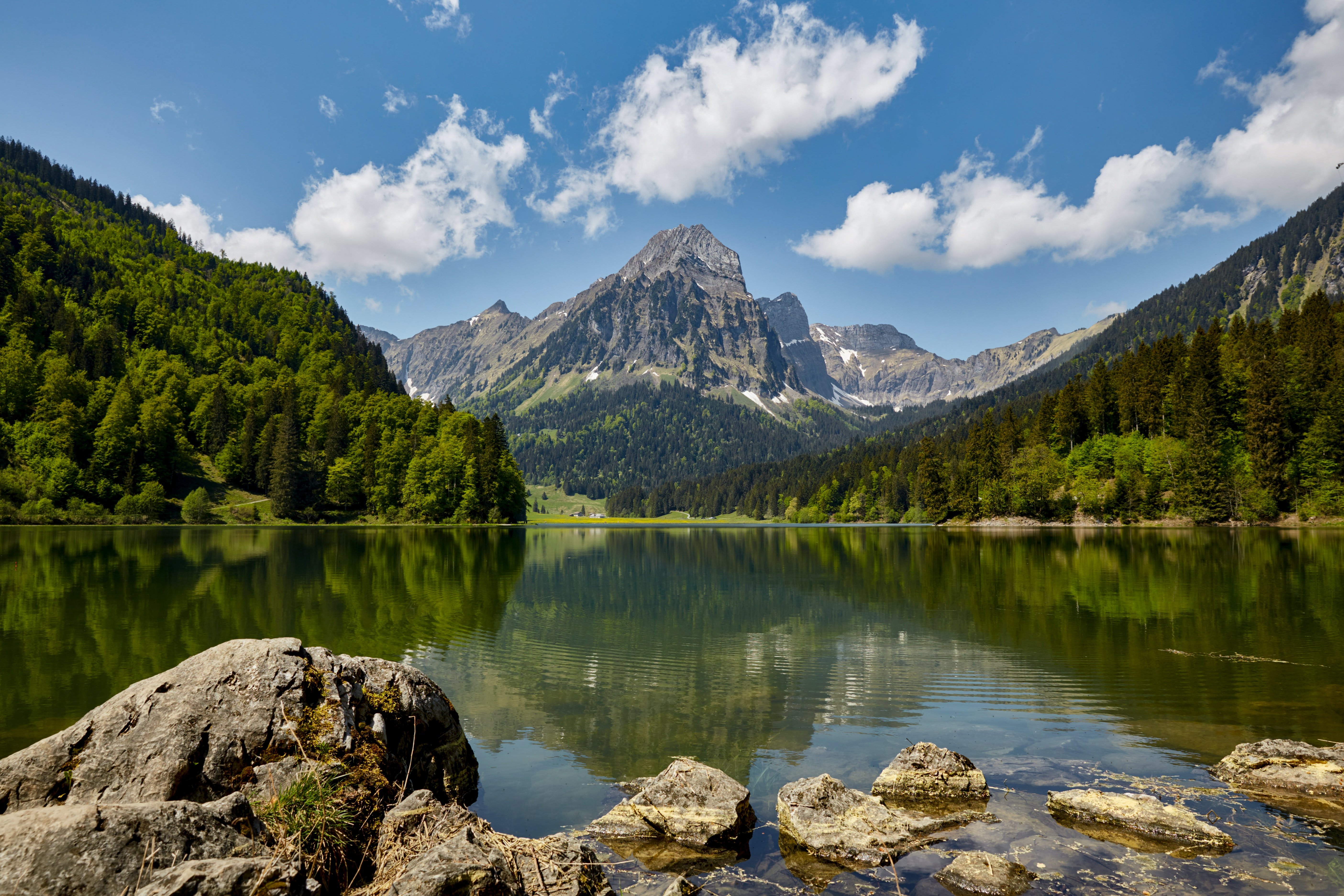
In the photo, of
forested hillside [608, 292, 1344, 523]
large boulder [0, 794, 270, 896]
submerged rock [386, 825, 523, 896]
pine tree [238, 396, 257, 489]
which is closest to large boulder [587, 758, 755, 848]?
submerged rock [386, 825, 523, 896]

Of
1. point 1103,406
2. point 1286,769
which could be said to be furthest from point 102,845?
point 1103,406

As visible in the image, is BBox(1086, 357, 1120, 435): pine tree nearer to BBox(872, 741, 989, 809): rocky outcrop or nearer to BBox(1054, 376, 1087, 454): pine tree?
BBox(1054, 376, 1087, 454): pine tree

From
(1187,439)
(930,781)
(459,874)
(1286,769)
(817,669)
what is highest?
(1187,439)

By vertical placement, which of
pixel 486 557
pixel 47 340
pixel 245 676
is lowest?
pixel 486 557

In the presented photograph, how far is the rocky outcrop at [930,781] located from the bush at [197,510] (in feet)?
435

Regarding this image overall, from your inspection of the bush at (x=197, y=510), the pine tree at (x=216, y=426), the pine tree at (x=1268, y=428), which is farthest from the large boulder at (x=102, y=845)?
the pine tree at (x=216, y=426)

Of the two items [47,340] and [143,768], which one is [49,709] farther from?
[47,340]

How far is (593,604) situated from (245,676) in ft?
91.8

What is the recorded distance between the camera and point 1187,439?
334 feet

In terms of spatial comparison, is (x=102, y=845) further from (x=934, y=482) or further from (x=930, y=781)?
(x=934, y=482)

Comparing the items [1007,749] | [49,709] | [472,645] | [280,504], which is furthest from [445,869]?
[280,504]

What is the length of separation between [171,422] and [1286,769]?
15420 cm

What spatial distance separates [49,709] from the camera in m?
15.6

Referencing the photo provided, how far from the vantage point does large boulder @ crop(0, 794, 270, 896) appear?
4.77 metres
